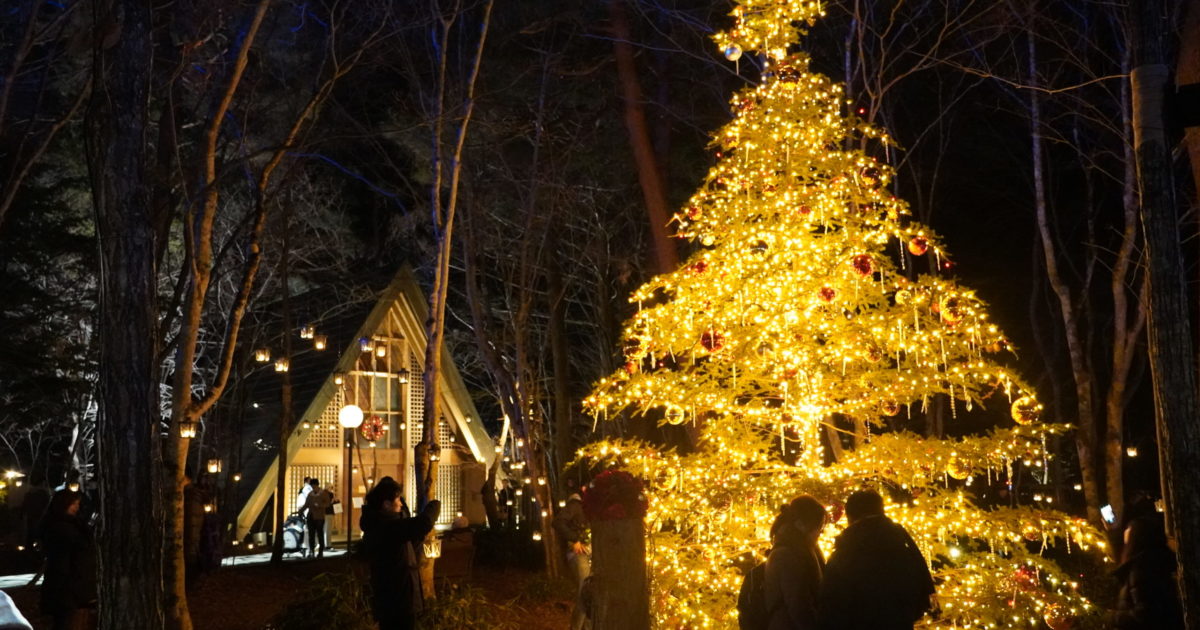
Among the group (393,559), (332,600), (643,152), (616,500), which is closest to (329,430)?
(643,152)

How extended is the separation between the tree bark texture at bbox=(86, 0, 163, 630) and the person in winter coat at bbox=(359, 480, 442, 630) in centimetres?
178

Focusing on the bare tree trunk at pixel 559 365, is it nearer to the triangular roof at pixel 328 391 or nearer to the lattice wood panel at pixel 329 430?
the triangular roof at pixel 328 391

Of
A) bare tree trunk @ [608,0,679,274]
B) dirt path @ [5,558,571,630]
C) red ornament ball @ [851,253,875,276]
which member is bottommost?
dirt path @ [5,558,571,630]

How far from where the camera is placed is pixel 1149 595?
6832 millimetres

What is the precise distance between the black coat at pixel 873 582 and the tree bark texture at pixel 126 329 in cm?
397

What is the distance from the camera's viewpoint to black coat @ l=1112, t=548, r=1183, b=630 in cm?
680

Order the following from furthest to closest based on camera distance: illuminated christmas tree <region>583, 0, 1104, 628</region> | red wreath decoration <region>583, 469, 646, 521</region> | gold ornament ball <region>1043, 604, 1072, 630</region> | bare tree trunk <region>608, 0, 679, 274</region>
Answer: bare tree trunk <region>608, 0, 679, 274</region>, illuminated christmas tree <region>583, 0, 1104, 628</region>, gold ornament ball <region>1043, 604, 1072, 630</region>, red wreath decoration <region>583, 469, 646, 521</region>

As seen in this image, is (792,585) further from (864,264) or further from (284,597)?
(284,597)

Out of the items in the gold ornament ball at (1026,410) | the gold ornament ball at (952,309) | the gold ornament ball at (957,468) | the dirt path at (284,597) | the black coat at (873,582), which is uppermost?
the gold ornament ball at (952,309)

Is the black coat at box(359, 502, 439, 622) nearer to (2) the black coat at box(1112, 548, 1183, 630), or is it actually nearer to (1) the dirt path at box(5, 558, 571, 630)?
(1) the dirt path at box(5, 558, 571, 630)

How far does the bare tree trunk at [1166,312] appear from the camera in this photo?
6.07 meters

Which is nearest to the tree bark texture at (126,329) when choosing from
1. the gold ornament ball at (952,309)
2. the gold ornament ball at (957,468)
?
the gold ornament ball at (957,468)

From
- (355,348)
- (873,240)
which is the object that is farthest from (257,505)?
(873,240)

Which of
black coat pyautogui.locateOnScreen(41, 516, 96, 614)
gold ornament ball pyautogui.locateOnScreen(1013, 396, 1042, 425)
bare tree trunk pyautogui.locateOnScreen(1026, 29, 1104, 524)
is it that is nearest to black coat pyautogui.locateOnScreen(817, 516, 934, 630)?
gold ornament ball pyautogui.locateOnScreen(1013, 396, 1042, 425)
